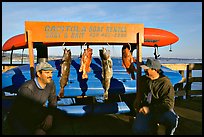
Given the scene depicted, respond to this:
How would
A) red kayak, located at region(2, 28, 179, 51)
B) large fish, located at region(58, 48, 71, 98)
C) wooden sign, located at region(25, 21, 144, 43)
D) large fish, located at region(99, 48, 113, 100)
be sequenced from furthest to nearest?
red kayak, located at region(2, 28, 179, 51) < large fish, located at region(99, 48, 113, 100) < large fish, located at region(58, 48, 71, 98) < wooden sign, located at region(25, 21, 144, 43)

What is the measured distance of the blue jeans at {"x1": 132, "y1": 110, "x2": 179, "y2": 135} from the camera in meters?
3.92

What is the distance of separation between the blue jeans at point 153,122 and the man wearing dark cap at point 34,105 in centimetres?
155

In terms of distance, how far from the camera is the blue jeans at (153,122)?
392 cm

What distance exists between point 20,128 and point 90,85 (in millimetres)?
2779

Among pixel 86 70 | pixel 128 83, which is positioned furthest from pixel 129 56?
pixel 86 70

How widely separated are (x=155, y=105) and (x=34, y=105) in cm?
202

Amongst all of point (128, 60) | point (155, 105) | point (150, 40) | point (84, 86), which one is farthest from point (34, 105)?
point (150, 40)

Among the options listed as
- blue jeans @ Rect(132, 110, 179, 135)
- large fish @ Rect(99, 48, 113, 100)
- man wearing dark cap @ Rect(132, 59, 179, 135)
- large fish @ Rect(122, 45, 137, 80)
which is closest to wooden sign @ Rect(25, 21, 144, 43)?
large fish @ Rect(99, 48, 113, 100)

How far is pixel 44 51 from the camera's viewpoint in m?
7.68

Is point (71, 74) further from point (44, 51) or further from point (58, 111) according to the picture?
point (44, 51)

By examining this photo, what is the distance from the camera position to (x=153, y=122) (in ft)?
13.4

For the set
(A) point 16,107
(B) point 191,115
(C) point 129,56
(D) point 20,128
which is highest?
(C) point 129,56

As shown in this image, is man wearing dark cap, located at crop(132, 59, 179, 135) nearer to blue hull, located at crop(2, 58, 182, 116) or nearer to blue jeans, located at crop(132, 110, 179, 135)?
blue jeans, located at crop(132, 110, 179, 135)

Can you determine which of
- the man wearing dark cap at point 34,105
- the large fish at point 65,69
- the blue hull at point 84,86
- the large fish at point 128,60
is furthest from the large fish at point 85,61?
the man wearing dark cap at point 34,105
